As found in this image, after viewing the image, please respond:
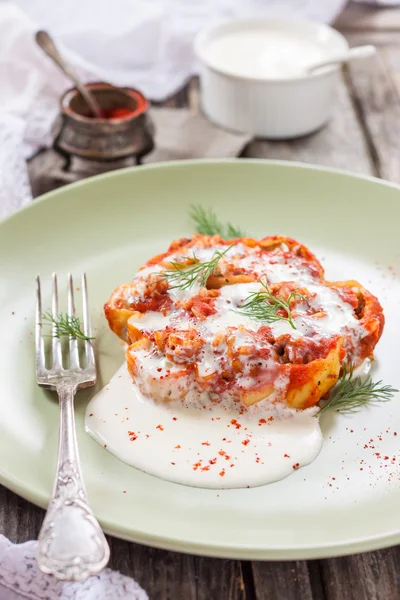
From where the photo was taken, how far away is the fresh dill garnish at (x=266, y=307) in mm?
2826

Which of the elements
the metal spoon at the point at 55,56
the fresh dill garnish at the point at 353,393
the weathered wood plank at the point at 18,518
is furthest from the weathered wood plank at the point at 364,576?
the metal spoon at the point at 55,56

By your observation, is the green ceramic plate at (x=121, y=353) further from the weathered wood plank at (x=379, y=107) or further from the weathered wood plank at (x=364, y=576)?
the weathered wood plank at (x=379, y=107)

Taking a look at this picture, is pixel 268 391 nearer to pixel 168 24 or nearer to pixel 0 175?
pixel 0 175

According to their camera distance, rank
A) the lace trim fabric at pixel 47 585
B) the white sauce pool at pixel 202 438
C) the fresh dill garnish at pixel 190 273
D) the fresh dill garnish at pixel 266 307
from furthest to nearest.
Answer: the fresh dill garnish at pixel 190 273 → the fresh dill garnish at pixel 266 307 → the white sauce pool at pixel 202 438 → the lace trim fabric at pixel 47 585

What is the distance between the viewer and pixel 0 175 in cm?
396

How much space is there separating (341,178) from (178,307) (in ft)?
4.70

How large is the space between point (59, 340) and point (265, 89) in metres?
2.37

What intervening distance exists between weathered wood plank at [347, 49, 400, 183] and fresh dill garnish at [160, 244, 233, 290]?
2.02 metres

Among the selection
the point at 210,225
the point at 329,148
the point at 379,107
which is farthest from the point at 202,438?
the point at 379,107

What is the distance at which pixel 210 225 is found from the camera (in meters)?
3.71

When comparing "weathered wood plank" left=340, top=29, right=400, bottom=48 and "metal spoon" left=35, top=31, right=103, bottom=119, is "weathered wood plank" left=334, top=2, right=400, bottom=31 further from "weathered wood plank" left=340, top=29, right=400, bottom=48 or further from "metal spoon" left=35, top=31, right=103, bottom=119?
"metal spoon" left=35, top=31, right=103, bottom=119

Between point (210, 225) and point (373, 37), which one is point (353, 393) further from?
Result: point (373, 37)

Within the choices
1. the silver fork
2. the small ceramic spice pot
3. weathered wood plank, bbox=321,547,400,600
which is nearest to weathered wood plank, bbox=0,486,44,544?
the silver fork

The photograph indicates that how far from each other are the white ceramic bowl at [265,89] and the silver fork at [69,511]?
242 cm
